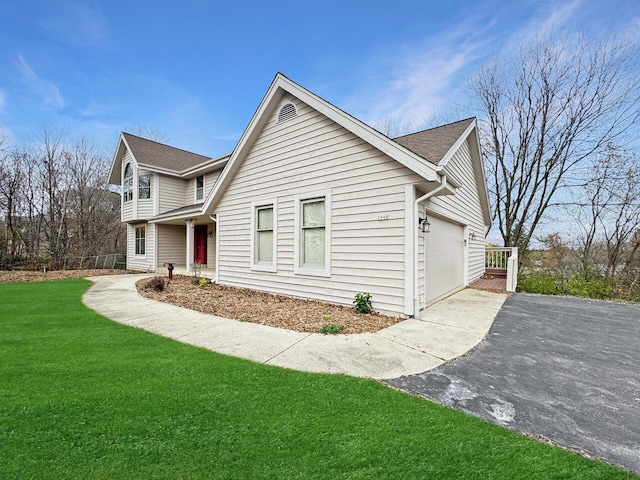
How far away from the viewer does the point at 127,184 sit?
16.4m

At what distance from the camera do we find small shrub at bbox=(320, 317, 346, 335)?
4676 millimetres

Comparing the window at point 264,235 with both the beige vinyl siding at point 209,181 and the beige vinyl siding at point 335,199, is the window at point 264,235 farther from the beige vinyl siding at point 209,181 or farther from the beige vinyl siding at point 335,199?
the beige vinyl siding at point 209,181

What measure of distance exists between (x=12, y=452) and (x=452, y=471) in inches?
115

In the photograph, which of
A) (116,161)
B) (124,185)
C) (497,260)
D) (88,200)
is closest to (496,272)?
(497,260)

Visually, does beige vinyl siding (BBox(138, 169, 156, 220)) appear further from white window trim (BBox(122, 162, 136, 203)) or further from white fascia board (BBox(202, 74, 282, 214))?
white fascia board (BBox(202, 74, 282, 214))

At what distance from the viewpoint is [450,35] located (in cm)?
949

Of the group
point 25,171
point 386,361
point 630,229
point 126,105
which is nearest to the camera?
point 386,361

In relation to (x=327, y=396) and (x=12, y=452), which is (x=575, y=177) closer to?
(x=327, y=396)

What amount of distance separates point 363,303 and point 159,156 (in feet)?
50.7

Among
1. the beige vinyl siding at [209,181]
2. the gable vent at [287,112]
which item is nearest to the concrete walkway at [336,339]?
the gable vent at [287,112]

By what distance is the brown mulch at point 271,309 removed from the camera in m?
5.22

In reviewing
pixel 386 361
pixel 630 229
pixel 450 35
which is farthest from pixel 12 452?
→ pixel 630 229

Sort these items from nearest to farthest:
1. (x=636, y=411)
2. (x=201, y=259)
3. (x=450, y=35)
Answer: (x=636, y=411)
(x=450, y=35)
(x=201, y=259)

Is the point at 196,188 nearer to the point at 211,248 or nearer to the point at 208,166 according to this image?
the point at 208,166
